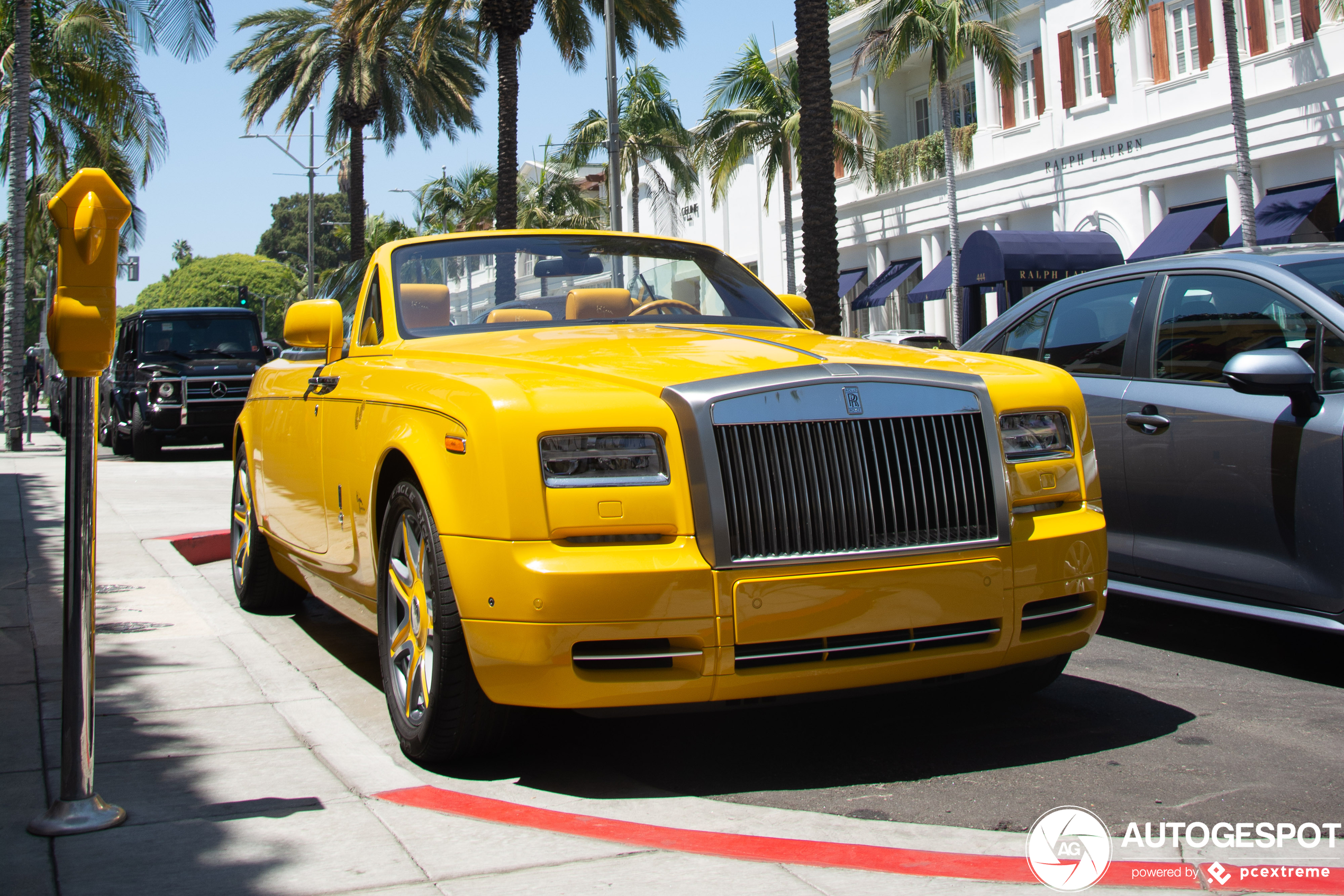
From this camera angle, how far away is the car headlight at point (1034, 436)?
13.1 feet

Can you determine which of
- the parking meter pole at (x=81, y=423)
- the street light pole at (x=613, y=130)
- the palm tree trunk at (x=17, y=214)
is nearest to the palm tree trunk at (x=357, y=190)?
the street light pole at (x=613, y=130)

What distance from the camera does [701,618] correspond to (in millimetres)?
3488

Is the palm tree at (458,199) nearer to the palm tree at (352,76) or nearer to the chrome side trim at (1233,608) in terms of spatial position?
the palm tree at (352,76)

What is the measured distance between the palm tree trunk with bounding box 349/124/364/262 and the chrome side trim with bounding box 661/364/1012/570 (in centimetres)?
2980

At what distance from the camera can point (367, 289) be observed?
5.45m

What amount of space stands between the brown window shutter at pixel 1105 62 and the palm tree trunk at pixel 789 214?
1017 centimetres

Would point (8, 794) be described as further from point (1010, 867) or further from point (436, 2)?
point (436, 2)

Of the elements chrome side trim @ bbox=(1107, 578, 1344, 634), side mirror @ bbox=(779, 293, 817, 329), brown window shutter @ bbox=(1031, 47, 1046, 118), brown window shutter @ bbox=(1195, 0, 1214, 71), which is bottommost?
chrome side trim @ bbox=(1107, 578, 1344, 634)

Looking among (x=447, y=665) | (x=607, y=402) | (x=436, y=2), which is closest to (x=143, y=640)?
(x=447, y=665)

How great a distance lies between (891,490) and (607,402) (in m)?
0.86

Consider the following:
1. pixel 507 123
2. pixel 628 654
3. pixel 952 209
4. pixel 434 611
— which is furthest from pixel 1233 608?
pixel 952 209

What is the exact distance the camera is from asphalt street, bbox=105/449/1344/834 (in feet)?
11.8

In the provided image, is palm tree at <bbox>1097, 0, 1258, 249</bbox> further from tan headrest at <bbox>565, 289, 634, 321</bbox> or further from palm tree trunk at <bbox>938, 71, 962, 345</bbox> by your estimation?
tan headrest at <bbox>565, 289, 634, 321</bbox>

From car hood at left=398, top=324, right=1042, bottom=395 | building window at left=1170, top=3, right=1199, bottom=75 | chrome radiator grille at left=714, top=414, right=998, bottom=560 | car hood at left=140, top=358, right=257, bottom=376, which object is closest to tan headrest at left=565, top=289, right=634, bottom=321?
car hood at left=398, top=324, right=1042, bottom=395
